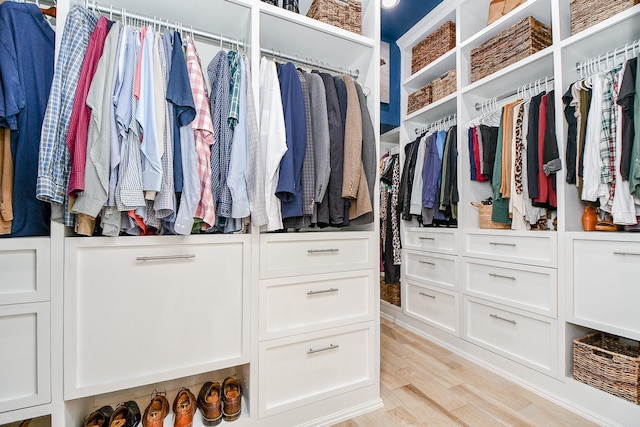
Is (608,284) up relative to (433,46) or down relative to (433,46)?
down

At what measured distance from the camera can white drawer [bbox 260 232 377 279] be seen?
1.26m

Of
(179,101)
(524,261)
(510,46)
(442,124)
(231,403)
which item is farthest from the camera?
(442,124)

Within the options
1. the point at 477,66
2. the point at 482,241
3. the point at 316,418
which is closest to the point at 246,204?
the point at 316,418

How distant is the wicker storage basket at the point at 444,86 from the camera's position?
2.28 metres

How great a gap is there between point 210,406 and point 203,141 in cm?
110

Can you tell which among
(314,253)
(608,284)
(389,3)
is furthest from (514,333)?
(389,3)

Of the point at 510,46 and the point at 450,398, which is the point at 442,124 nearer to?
the point at 510,46

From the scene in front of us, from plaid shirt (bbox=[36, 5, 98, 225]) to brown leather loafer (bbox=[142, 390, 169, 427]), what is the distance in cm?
85

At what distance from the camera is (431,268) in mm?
2383

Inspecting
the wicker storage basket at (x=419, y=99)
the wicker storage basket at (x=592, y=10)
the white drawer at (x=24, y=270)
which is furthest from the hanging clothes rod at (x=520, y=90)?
the white drawer at (x=24, y=270)

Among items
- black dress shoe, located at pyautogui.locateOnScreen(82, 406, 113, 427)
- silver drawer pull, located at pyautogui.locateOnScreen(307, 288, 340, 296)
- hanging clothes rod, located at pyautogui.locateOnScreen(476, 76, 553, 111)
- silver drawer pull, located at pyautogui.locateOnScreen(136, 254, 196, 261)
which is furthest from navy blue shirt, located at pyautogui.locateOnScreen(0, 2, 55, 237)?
hanging clothes rod, located at pyautogui.locateOnScreen(476, 76, 553, 111)

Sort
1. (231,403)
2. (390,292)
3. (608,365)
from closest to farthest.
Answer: (231,403)
(608,365)
(390,292)

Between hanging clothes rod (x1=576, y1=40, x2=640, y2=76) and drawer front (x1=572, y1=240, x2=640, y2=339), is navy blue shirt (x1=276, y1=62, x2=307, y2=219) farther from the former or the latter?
hanging clothes rod (x1=576, y1=40, x2=640, y2=76)

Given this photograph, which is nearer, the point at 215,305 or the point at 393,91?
the point at 215,305
